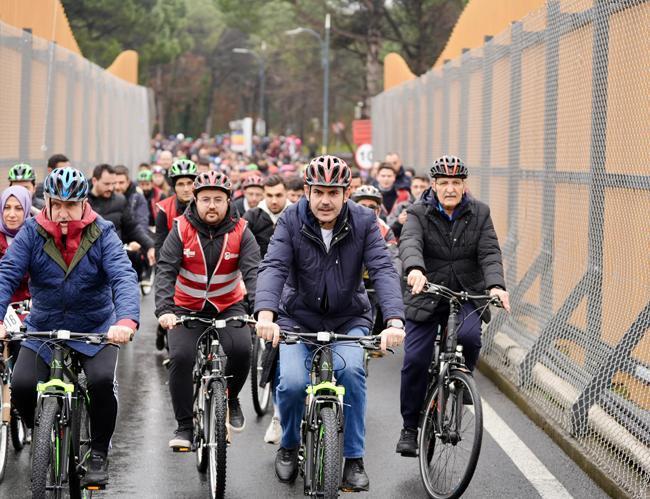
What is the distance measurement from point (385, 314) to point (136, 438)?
9.84 feet

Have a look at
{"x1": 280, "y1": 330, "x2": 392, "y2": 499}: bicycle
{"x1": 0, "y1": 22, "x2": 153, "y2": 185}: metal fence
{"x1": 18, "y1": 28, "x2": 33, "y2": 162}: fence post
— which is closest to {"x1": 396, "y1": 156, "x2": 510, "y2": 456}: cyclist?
{"x1": 280, "y1": 330, "x2": 392, "y2": 499}: bicycle

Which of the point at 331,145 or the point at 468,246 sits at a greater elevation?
the point at 331,145

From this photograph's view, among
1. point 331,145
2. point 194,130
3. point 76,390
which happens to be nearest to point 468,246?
point 76,390

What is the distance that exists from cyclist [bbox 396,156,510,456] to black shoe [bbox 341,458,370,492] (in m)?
1.23

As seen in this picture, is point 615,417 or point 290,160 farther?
point 290,160

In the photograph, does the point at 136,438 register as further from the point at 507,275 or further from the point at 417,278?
the point at 507,275

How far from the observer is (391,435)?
9055 mm

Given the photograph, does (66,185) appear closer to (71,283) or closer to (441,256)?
(71,283)

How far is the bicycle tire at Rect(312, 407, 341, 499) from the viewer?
596 centimetres

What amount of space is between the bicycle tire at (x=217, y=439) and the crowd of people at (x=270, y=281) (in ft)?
1.04

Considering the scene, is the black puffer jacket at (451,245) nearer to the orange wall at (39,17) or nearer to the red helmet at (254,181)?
Answer: the red helmet at (254,181)

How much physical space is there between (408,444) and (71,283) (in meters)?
2.33

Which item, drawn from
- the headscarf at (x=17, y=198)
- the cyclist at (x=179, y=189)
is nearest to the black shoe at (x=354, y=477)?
the headscarf at (x=17, y=198)

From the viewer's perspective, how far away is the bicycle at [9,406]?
7.53 metres
